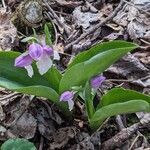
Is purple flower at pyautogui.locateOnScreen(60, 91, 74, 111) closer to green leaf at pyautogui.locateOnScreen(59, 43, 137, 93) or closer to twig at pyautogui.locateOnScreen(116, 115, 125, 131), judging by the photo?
green leaf at pyautogui.locateOnScreen(59, 43, 137, 93)

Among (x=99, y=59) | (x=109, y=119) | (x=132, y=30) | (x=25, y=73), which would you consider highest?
(x=99, y=59)

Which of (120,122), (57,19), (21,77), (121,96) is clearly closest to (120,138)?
(120,122)

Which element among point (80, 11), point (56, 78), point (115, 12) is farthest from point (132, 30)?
point (56, 78)

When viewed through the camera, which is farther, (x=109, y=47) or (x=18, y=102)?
(x=18, y=102)

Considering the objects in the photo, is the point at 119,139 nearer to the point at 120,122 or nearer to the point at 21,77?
the point at 120,122

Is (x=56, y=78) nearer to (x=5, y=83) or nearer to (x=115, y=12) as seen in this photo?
(x=5, y=83)

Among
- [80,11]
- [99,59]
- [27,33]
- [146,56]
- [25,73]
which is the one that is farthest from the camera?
[80,11]

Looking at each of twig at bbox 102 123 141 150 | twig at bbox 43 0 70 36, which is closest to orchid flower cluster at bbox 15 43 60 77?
twig at bbox 102 123 141 150

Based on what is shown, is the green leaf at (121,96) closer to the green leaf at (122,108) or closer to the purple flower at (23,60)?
the green leaf at (122,108)
